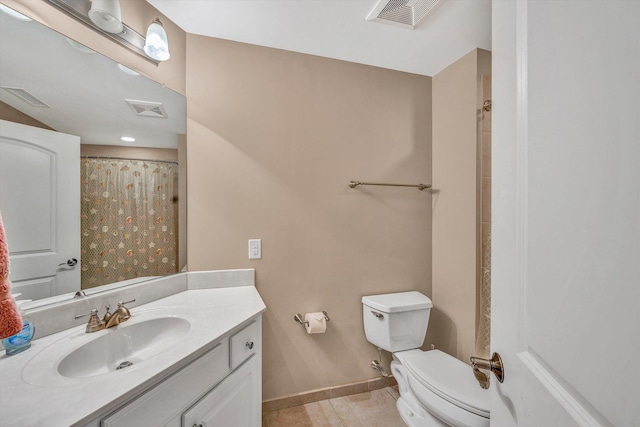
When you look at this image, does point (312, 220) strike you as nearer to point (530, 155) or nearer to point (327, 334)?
point (327, 334)

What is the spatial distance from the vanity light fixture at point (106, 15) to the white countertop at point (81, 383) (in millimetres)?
1291

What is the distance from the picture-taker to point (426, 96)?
1.99 metres

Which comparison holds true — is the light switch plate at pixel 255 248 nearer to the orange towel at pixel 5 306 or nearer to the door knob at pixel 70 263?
the door knob at pixel 70 263

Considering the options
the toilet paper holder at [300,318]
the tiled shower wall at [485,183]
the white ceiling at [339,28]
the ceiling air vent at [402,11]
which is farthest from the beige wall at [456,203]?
the toilet paper holder at [300,318]

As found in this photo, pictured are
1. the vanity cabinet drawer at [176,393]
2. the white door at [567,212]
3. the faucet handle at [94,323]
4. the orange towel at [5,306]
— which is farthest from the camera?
the faucet handle at [94,323]

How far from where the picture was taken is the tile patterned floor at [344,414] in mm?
1561

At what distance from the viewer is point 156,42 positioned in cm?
128

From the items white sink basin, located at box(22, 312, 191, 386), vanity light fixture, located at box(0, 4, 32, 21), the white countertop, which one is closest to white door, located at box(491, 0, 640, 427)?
the white countertop

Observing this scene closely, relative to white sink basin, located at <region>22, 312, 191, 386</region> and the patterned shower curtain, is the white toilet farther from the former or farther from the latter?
the patterned shower curtain

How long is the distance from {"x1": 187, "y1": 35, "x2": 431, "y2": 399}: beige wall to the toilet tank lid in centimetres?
8

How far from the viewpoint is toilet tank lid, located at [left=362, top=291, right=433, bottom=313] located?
166 cm

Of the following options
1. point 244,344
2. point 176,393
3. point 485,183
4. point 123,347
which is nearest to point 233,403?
point 244,344

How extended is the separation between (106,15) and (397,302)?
2121 millimetres

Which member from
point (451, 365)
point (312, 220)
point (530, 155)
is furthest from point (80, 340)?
point (451, 365)
